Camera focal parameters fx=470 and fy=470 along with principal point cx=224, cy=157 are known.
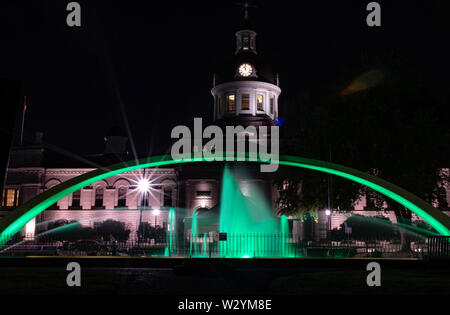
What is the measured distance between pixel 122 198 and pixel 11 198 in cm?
1335

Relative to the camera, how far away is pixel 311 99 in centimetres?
2898

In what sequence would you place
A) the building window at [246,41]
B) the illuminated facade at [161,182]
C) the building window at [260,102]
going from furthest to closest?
1. the building window at [246,41]
2. the building window at [260,102]
3. the illuminated facade at [161,182]

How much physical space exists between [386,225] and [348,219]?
4539mm

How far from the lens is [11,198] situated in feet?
188

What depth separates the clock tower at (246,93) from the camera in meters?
62.5

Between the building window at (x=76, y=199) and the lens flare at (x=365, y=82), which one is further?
the building window at (x=76, y=199)

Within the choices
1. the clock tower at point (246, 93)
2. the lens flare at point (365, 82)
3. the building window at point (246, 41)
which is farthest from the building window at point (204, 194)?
the lens flare at point (365, 82)

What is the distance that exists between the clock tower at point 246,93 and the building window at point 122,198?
15459mm
